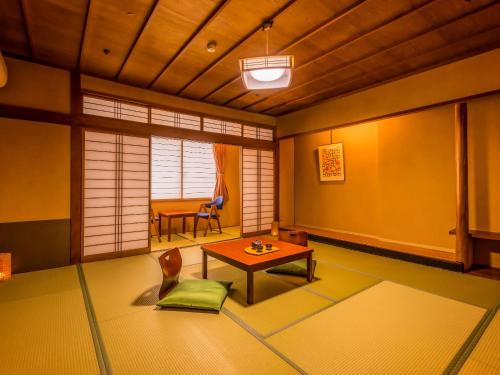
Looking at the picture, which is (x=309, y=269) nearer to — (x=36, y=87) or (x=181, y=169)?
(x=36, y=87)

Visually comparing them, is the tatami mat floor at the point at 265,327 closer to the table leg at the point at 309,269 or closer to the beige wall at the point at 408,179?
the table leg at the point at 309,269

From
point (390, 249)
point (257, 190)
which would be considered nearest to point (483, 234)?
point (390, 249)

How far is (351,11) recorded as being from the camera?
2.50 m

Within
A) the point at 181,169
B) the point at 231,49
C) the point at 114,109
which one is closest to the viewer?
the point at 231,49

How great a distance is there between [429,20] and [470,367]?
3.04 metres

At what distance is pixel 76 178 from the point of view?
12.3ft

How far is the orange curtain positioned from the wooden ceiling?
2828 millimetres

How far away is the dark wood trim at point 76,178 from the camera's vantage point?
3.72 metres

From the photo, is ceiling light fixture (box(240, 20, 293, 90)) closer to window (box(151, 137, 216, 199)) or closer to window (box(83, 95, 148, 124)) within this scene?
window (box(83, 95, 148, 124))

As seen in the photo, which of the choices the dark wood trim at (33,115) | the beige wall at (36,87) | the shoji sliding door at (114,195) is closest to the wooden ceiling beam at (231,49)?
the shoji sliding door at (114,195)

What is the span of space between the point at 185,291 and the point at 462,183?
141 inches

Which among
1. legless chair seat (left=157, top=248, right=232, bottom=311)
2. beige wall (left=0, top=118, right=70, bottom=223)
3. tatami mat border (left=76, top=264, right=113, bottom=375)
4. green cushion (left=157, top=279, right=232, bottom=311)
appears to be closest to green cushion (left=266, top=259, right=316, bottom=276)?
legless chair seat (left=157, top=248, right=232, bottom=311)

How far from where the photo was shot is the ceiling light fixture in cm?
230

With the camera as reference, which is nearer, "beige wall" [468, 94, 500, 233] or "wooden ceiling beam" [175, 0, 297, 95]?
"wooden ceiling beam" [175, 0, 297, 95]
